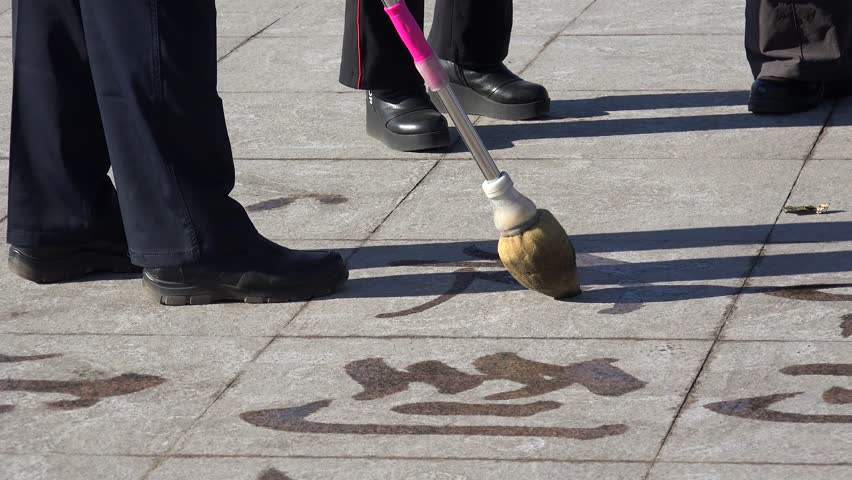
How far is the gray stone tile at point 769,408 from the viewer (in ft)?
9.11

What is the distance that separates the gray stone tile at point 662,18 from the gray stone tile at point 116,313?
2.92 m

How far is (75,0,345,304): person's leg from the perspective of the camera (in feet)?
11.4

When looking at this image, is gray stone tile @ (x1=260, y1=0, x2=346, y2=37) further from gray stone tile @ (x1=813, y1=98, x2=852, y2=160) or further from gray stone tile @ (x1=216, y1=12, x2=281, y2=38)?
gray stone tile @ (x1=813, y1=98, x2=852, y2=160)

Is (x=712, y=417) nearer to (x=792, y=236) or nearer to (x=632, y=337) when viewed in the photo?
(x=632, y=337)

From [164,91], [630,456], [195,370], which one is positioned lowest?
[195,370]

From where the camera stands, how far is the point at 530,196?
4.37 metres

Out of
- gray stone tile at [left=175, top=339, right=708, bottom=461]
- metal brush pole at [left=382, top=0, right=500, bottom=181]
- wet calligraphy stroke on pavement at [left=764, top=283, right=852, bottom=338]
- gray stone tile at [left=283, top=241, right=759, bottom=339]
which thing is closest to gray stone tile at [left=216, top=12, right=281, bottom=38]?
gray stone tile at [left=283, top=241, right=759, bottom=339]

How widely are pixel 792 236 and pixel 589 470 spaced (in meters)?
1.42

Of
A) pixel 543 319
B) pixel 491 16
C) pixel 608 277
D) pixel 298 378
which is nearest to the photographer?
pixel 298 378

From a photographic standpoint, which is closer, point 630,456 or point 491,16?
point 630,456

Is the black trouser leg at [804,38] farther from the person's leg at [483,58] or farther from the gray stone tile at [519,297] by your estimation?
the gray stone tile at [519,297]

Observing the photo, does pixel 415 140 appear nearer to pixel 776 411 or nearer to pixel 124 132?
pixel 124 132

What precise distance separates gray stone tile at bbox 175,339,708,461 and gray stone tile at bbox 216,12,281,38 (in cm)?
342

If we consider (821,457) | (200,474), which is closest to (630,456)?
(821,457)
